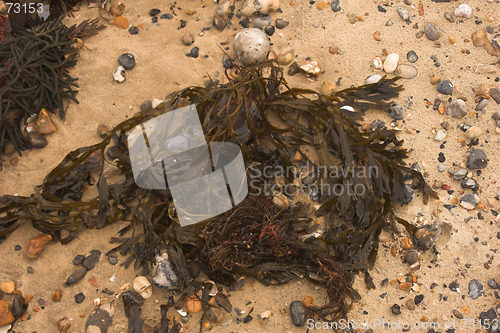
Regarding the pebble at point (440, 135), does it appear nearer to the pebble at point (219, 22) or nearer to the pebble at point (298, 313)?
the pebble at point (298, 313)

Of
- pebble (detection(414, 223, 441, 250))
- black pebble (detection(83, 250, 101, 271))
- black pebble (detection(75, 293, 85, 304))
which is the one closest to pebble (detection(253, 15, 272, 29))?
pebble (detection(414, 223, 441, 250))

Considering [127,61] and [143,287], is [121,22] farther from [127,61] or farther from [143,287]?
[143,287]

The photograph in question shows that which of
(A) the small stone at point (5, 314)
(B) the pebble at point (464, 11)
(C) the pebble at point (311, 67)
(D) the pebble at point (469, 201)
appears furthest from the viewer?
(B) the pebble at point (464, 11)

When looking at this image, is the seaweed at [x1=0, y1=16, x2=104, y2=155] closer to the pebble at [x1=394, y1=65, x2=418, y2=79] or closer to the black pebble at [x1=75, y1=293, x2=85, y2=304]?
the black pebble at [x1=75, y1=293, x2=85, y2=304]

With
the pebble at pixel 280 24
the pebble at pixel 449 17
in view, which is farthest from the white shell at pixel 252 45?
the pebble at pixel 449 17

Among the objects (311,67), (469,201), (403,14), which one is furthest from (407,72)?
(469,201)
